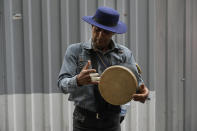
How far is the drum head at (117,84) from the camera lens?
128cm

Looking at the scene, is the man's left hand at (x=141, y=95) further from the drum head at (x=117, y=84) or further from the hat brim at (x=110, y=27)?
the hat brim at (x=110, y=27)

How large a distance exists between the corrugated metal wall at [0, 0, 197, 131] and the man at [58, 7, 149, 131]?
0.87m

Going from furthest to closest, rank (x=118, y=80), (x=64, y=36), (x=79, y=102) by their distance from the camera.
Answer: (x=64, y=36) → (x=79, y=102) → (x=118, y=80)

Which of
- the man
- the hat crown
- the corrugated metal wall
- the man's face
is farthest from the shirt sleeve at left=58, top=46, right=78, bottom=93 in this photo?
the corrugated metal wall

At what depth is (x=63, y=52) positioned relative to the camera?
2334 millimetres

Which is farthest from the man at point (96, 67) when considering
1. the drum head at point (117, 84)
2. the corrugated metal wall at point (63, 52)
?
the corrugated metal wall at point (63, 52)

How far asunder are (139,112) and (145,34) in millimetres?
857

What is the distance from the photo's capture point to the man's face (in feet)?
4.58

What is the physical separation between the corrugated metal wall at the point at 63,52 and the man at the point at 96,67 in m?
0.87

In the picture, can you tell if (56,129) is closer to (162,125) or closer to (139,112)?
(139,112)

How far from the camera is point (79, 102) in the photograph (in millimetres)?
1472

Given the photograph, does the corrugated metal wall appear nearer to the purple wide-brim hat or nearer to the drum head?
the purple wide-brim hat

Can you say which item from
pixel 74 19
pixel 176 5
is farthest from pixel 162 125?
pixel 74 19

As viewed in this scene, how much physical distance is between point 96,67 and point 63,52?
3.16ft
